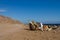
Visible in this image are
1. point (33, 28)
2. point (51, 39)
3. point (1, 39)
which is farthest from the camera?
point (33, 28)

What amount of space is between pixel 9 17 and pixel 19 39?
18058 mm

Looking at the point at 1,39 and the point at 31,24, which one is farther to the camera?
the point at 31,24

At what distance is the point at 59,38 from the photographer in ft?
35.1

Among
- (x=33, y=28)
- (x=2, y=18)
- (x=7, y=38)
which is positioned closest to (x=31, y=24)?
(x=33, y=28)

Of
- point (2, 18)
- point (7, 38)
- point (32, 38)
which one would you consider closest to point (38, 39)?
point (32, 38)

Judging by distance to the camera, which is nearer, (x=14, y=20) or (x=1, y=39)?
(x=1, y=39)

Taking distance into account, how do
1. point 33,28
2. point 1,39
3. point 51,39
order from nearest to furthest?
→ point 51,39 → point 1,39 → point 33,28

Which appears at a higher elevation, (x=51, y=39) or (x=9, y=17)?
(x=9, y=17)

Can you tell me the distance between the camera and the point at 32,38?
37.2ft

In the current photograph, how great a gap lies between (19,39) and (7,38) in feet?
3.04

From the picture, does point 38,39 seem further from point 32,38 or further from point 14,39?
point 14,39

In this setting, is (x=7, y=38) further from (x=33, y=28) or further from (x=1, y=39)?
(x=33, y=28)

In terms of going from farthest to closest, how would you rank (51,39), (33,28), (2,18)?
(2,18) → (33,28) → (51,39)

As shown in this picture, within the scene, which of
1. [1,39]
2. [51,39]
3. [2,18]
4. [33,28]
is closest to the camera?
[51,39]
